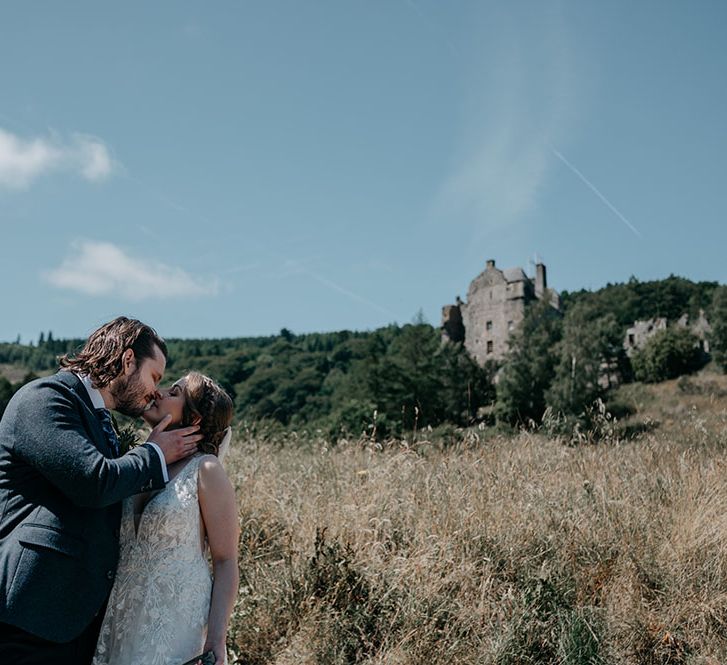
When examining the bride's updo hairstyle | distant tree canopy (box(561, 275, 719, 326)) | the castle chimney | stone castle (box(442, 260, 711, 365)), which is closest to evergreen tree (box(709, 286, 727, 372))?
stone castle (box(442, 260, 711, 365))

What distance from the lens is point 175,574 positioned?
2.52m

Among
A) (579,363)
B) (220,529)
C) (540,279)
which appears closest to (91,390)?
(220,529)

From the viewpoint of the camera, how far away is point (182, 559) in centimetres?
253

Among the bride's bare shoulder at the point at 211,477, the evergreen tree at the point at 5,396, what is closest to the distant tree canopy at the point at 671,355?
the evergreen tree at the point at 5,396

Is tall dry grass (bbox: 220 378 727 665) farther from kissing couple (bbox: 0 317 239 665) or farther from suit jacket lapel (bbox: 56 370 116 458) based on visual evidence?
suit jacket lapel (bbox: 56 370 116 458)

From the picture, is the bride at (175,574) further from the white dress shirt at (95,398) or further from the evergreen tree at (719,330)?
the evergreen tree at (719,330)

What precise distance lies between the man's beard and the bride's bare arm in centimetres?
35

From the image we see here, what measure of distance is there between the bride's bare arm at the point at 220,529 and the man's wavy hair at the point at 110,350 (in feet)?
1.68

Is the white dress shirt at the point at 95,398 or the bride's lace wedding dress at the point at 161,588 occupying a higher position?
the white dress shirt at the point at 95,398

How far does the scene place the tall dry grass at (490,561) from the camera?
12.5 ft

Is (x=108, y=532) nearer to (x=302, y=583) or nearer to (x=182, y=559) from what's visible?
(x=182, y=559)

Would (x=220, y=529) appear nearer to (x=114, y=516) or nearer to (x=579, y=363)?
(x=114, y=516)

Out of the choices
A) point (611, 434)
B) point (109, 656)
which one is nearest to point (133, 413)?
point (109, 656)

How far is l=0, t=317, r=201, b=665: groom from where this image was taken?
82.4 inches
